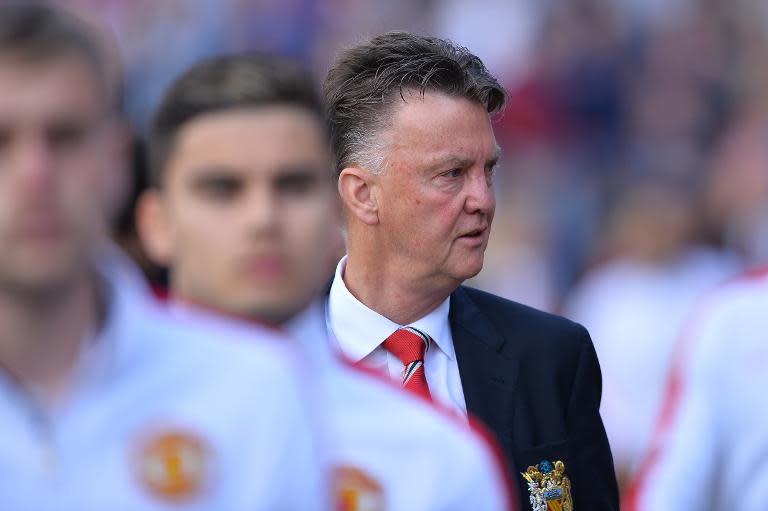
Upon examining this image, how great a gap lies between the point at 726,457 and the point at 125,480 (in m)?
1.70

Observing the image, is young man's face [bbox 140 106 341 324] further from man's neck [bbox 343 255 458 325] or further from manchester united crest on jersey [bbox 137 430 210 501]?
man's neck [bbox 343 255 458 325]

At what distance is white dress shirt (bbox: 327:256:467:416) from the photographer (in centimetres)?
470

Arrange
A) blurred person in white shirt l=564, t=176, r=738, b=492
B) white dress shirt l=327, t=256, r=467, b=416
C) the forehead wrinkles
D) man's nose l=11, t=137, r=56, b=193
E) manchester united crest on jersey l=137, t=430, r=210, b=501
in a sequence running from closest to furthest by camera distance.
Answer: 1. man's nose l=11, t=137, r=56, b=193
2. manchester united crest on jersey l=137, t=430, r=210, b=501
3. white dress shirt l=327, t=256, r=467, b=416
4. the forehead wrinkles
5. blurred person in white shirt l=564, t=176, r=738, b=492

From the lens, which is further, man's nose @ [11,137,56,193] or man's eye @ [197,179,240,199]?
man's eye @ [197,179,240,199]

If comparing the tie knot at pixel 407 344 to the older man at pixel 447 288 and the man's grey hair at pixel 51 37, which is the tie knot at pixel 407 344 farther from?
the man's grey hair at pixel 51 37

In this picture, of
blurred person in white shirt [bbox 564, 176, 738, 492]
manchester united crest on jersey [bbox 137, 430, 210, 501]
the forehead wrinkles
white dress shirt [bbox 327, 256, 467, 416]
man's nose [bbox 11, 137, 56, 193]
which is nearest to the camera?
man's nose [bbox 11, 137, 56, 193]

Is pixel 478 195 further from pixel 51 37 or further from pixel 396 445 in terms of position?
pixel 51 37

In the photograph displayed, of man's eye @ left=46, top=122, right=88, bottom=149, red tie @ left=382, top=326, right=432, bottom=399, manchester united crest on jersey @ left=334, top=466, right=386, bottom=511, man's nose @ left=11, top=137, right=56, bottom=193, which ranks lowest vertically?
manchester united crest on jersey @ left=334, top=466, right=386, bottom=511

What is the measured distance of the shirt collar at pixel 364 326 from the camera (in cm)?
476

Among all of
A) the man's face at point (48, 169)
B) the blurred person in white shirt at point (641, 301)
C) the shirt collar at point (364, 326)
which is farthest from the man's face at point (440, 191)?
the blurred person in white shirt at point (641, 301)

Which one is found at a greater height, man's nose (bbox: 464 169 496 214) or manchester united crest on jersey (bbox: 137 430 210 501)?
man's nose (bbox: 464 169 496 214)

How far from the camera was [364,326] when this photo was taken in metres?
4.80

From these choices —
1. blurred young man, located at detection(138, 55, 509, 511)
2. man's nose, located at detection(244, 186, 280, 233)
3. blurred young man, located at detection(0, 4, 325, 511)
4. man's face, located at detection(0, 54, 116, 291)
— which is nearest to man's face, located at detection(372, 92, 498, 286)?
blurred young man, located at detection(138, 55, 509, 511)

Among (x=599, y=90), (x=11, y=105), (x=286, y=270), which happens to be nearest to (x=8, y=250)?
(x=11, y=105)
